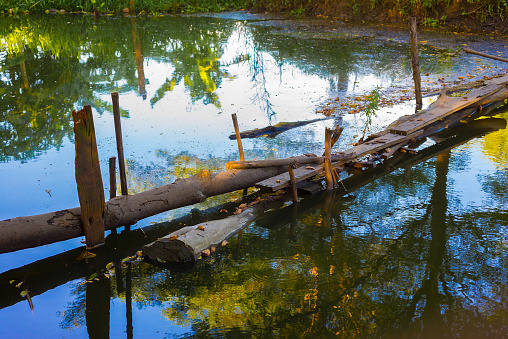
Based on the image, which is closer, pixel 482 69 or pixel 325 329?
pixel 325 329

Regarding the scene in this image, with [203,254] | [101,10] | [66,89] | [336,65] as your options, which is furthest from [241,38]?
[203,254]

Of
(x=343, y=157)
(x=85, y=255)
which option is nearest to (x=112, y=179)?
(x=85, y=255)

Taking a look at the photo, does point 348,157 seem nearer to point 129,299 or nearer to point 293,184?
point 293,184

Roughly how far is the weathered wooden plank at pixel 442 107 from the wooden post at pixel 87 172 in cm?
487

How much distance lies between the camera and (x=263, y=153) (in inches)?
309

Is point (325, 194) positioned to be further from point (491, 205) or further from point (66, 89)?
point (66, 89)

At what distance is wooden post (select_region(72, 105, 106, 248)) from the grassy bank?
1555 cm

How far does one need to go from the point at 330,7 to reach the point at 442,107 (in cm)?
1352

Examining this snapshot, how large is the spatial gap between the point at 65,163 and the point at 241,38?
1080 cm

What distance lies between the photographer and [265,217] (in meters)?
A: 6.32

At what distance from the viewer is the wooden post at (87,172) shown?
5.01 meters

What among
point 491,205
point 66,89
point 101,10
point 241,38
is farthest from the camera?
point 101,10

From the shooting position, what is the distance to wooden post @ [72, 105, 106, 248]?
16.4ft

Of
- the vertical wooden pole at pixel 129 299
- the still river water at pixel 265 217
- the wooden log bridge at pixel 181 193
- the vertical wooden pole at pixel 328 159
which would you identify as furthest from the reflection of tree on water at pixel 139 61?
the vertical wooden pole at pixel 129 299
